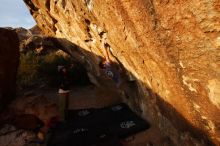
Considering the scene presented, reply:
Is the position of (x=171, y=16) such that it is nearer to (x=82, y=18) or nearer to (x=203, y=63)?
(x=203, y=63)

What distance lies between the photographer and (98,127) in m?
8.70

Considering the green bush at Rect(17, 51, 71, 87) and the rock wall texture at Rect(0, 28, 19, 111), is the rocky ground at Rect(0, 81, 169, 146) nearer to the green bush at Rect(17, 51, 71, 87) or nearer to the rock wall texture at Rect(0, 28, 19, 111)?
the rock wall texture at Rect(0, 28, 19, 111)

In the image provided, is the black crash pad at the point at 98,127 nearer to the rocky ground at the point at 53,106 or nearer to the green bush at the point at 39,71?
the rocky ground at the point at 53,106

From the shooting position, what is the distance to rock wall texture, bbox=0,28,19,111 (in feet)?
36.8

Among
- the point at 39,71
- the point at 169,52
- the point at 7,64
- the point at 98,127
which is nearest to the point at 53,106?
the point at 7,64

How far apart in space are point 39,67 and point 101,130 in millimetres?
8517

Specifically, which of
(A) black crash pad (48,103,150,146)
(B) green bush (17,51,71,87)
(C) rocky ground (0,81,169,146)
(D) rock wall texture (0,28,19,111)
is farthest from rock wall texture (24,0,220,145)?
(B) green bush (17,51,71,87)

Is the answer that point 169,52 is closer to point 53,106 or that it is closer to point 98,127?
point 98,127

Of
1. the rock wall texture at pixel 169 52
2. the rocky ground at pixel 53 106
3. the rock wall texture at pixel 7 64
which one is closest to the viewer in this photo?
the rock wall texture at pixel 169 52

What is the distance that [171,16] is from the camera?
443 cm

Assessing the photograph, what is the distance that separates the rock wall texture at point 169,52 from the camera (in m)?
4.14

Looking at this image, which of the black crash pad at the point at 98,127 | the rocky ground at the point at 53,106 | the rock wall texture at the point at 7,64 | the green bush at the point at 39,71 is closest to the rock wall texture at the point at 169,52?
the rocky ground at the point at 53,106

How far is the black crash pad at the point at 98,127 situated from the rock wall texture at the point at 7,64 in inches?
109

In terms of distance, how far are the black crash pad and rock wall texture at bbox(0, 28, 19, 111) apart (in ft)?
9.09
